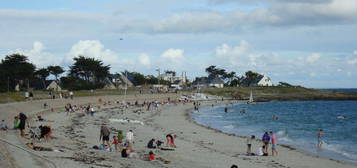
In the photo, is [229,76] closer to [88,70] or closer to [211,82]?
[211,82]

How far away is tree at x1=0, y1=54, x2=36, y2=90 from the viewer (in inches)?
3342

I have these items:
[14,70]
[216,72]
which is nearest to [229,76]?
[216,72]

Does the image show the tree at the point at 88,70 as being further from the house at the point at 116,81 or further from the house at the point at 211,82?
the house at the point at 211,82

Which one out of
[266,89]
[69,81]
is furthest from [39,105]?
[266,89]

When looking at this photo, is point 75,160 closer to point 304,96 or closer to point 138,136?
point 138,136

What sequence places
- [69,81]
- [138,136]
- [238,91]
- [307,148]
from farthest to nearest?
[238,91]
[69,81]
[138,136]
[307,148]

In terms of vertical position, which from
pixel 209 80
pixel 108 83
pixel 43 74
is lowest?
pixel 108 83

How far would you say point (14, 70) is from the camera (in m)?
85.6

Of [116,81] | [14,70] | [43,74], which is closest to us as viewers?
[14,70]

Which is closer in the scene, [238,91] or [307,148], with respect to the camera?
[307,148]

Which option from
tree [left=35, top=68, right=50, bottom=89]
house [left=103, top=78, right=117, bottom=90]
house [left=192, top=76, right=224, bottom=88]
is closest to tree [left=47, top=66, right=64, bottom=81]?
tree [left=35, top=68, right=50, bottom=89]

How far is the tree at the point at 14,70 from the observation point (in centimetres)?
8488

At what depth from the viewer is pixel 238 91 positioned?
125938 mm

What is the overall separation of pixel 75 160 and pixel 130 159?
2.99 metres
